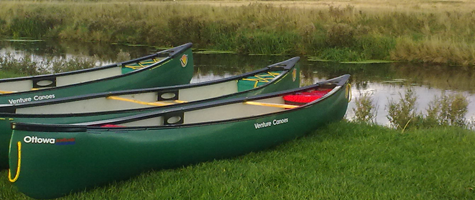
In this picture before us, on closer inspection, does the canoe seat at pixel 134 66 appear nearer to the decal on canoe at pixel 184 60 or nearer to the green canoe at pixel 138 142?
the decal on canoe at pixel 184 60

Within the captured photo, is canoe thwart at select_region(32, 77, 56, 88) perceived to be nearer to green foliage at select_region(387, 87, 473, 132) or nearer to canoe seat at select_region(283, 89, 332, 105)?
canoe seat at select_region(283, 89, 332, 105)

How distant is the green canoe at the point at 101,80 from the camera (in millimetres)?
7003

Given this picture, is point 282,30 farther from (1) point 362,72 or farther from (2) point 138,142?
(2) point 138,142

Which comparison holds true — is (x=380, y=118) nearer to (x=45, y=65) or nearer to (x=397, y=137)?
(x=397, y=137)

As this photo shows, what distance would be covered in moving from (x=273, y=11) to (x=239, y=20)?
6.36 ft

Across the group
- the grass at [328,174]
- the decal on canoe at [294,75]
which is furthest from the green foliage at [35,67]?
the grass at [328,174]

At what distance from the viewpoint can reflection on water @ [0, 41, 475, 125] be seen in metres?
11.5

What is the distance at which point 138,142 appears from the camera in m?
4.80

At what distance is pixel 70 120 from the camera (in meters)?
5.39

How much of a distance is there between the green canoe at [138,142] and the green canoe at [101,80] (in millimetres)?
2094

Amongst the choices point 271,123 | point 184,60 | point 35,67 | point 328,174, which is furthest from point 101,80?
point 35,67

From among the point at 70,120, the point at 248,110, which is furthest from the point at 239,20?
the point at 70,120

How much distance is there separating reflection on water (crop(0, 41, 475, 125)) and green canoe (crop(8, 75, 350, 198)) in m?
3.39

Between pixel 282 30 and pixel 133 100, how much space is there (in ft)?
43.2
